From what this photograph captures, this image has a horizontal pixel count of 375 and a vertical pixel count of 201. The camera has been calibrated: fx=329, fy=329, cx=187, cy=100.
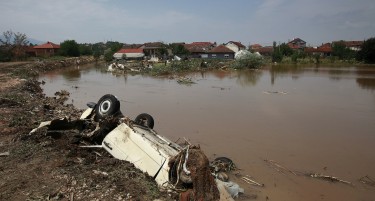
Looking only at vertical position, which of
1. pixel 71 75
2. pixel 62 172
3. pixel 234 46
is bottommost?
pixel 62 172

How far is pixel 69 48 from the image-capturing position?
68938 mm

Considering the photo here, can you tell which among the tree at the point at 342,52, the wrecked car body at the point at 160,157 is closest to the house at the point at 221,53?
the tree at the point at 342,52

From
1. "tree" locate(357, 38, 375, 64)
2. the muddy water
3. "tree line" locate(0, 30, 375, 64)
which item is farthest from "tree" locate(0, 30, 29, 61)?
"tree" locate(357, 38, 375, 64)

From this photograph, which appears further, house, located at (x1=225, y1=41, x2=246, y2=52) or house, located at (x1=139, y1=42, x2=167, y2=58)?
house, located at (x1=225, y1=41, x2=246, y2=52)

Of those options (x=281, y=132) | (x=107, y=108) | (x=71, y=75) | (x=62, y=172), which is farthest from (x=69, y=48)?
(x=62, y=172)

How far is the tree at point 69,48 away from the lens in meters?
68.4

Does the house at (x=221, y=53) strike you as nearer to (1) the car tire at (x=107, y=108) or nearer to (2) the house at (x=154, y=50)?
(2) the house at (x=154, y=50)

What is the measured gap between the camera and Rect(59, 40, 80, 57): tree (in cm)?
6844

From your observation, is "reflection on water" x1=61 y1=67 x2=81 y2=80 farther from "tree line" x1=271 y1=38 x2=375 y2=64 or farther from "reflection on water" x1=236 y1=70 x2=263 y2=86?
"tree line" x1=271 y1=38 x2=375 y2=64

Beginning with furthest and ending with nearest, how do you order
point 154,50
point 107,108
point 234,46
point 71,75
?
point 234,46
point 154,50
point 71,75
point 107,108

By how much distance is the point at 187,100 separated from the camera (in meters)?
20.5

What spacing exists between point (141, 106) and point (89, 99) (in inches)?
175

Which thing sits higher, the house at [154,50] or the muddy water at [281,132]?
the house at [154,50]

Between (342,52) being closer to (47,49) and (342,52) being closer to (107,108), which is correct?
(47,49)
